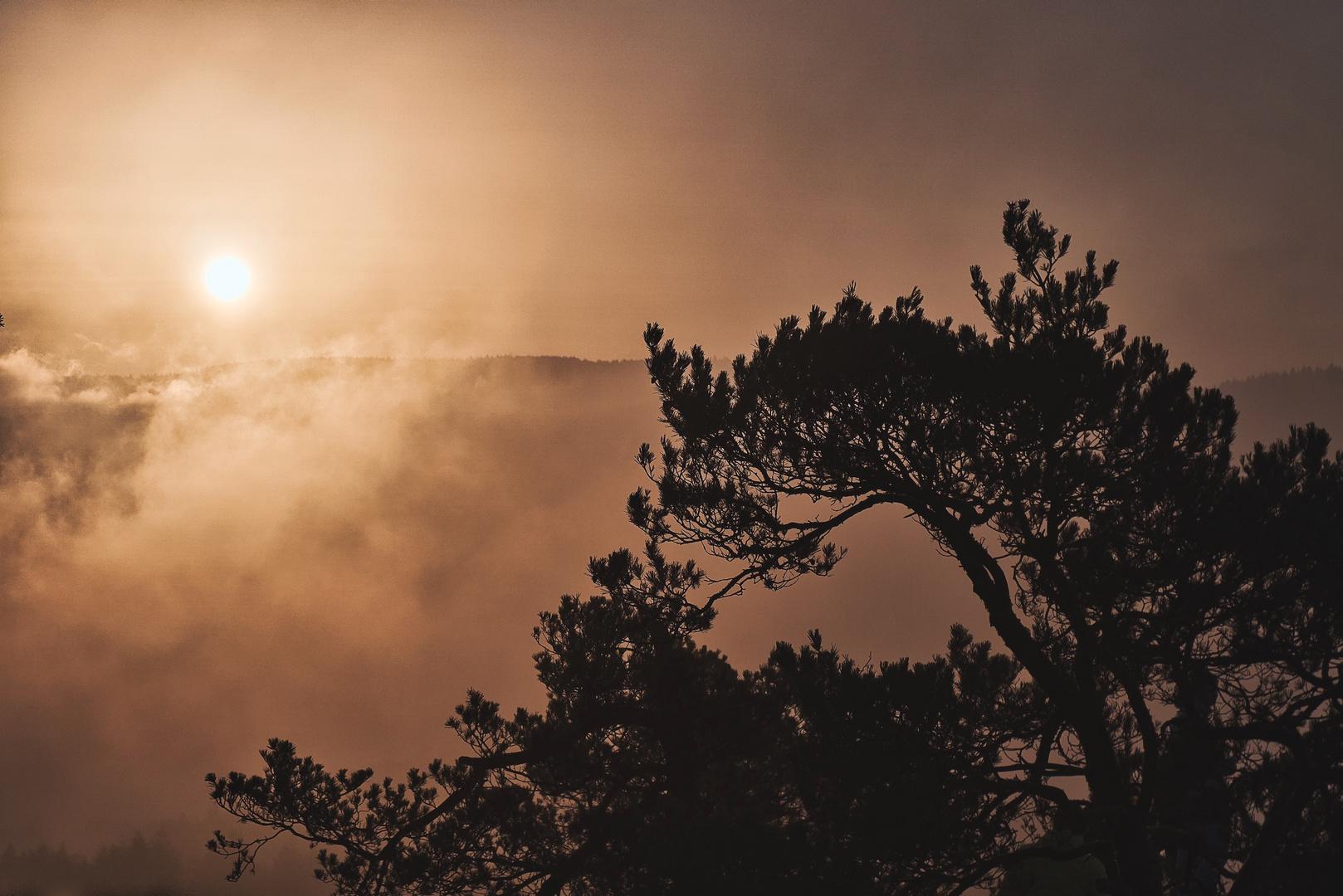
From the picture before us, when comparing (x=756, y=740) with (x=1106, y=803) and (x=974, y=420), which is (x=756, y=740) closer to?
(x=1106, y=803)

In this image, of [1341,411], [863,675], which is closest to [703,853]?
[863,675]

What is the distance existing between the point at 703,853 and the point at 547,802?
254 inches

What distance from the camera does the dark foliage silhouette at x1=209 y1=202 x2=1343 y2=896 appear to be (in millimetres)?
6441

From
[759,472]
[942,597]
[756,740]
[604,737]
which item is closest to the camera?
[759,472]

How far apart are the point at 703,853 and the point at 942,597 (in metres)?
184

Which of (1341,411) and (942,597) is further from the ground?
(1341,411)

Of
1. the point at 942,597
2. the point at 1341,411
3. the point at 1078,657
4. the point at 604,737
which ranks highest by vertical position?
the point at 1341,411

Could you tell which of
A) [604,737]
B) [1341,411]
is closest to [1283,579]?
[604,737]

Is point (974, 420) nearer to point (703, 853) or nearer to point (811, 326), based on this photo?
point (811, 326)

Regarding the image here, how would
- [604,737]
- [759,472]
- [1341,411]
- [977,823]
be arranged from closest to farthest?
[977,823], [759,472], [604,737], [1341,411]

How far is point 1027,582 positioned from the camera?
23.5 ft

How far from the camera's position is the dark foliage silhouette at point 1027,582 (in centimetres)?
644

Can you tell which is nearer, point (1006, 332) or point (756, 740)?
point (1006, 332)

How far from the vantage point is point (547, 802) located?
501 inches
